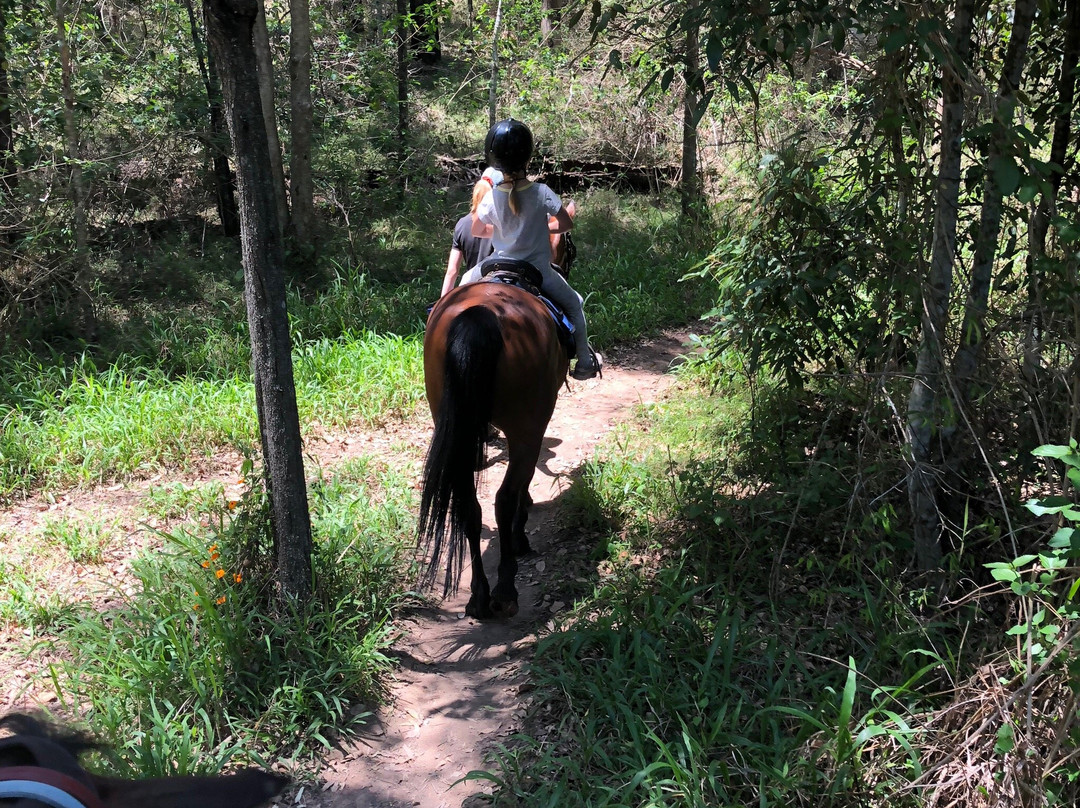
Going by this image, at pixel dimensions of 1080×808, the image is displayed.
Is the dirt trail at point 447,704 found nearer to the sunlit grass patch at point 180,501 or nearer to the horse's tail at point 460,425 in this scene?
the horse's tail at point 460,425

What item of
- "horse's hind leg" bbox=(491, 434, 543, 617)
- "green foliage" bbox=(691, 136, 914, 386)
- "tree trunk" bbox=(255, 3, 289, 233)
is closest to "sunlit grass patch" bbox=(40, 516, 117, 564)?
"horse's hind leg" bbox=(491, 434, 543, 617)

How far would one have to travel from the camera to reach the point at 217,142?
9969 millimetres

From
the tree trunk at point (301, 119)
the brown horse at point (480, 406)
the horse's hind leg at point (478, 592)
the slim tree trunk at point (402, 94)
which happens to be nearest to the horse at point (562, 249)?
the brown horse at point (480, 406)

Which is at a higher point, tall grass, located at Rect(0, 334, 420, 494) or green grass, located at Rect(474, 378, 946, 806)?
tall grass, located at Rect(0, 334, 420, 494)

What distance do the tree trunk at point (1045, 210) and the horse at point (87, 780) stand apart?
10.6ft

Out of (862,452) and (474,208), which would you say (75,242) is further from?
(862,452)

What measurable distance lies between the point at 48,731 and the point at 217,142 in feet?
33.2

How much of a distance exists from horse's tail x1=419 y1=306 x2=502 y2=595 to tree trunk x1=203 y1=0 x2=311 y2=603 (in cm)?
65

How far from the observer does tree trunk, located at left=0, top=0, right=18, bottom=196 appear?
7328mm

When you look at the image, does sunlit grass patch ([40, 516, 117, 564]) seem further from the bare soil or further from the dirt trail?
the dirt trail

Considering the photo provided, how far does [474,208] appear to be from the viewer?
520cm

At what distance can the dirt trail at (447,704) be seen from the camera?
3225 mm

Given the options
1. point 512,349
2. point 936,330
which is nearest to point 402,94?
point 512,349

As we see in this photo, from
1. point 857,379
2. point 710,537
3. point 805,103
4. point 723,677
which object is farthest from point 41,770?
point 805,103
